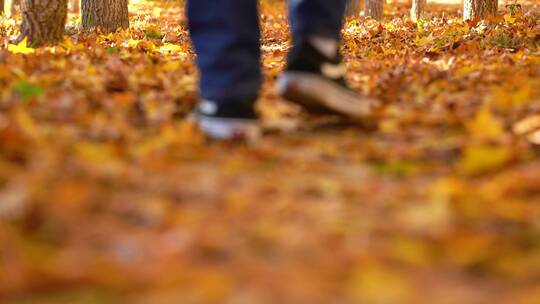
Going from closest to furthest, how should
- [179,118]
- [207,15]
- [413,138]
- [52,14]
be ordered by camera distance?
1. [207,15]
2. [413,138]
3. [179,118]
4. [52,14]

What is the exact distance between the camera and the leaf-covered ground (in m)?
1.44

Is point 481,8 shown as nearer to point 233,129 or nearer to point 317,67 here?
point 317,67

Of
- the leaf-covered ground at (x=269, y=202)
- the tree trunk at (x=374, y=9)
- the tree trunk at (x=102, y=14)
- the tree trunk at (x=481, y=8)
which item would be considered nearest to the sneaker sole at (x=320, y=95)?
the leaf-covered ground at (x=269, y=202)

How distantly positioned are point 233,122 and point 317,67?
0.48 meters

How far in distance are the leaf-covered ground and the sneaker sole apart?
107mm

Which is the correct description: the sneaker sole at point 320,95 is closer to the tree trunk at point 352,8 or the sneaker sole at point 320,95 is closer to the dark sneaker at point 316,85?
the dark sneaker at point 316,85

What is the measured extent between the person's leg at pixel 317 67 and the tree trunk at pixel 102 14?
20.4ft

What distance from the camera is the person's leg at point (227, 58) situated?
2.67 meters

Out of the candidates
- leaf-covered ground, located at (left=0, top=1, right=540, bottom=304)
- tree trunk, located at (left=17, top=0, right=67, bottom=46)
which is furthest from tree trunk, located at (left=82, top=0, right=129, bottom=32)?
leaf-covered ground, located at (left=0, top=1, right=540, bottom=304)

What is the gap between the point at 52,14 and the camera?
610 centimetres

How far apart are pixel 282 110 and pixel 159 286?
1989mm

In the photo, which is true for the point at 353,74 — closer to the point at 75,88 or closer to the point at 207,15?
the point at 75,88

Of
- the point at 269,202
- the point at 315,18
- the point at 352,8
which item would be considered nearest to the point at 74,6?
the point at 352,8

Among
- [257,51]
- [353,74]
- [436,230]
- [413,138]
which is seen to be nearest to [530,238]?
[436,230]
